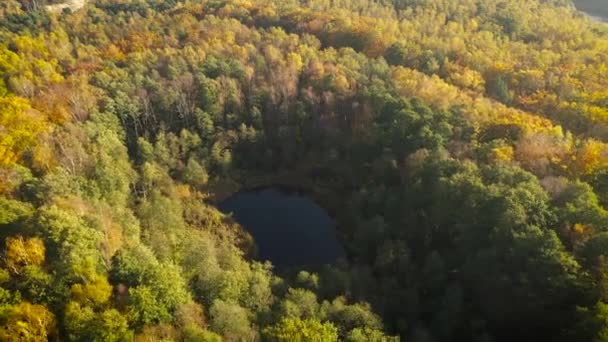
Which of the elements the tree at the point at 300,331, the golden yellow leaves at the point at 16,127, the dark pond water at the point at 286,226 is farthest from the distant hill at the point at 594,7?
the golden yellow leaves at the point at 16,127

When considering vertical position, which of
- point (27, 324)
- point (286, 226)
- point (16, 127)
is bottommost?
point (286, 226)

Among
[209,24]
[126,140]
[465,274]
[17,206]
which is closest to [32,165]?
[17,206]

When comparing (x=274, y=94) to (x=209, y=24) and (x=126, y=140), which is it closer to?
(x=126, y=140)

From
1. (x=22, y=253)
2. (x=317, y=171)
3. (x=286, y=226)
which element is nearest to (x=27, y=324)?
(x=22, y=253)

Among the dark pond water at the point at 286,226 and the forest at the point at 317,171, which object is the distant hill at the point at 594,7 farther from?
the dark pond water at the point at 286,226

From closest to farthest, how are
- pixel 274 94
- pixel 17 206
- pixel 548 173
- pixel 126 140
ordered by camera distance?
pixel 17 206
pixel 548 173
pixel 126 140
pixel 274 94

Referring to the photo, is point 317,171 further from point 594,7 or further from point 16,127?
point 594,7

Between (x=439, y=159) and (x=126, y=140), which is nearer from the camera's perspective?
(x=439, y=159)
